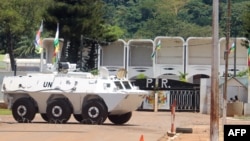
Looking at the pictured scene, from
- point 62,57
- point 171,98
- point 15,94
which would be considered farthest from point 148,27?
point 15,94

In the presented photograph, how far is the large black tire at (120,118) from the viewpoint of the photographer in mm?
32938

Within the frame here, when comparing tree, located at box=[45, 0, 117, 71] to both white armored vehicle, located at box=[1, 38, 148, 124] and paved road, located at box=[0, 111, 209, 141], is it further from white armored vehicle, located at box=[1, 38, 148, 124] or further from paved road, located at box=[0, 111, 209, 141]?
paved road, located at box=[0, 111, 209, 141]

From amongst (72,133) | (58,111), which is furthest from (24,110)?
(72,133)

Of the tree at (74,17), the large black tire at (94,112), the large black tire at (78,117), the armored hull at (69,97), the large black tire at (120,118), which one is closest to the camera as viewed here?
the large black tire at (94,112)

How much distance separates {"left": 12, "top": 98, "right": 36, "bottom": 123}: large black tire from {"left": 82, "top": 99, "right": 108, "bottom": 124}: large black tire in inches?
94.1

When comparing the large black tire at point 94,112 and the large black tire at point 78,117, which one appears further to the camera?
the large black tire at point 78,117

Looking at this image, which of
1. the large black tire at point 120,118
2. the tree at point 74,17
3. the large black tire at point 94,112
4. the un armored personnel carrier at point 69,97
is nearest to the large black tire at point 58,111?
the un armored personnel carrier at point 69,97

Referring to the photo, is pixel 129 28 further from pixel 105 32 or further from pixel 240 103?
pixel 240 103

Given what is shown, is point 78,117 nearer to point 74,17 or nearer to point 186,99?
point 186,99

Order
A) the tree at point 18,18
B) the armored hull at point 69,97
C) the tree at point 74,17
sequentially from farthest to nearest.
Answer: the tree at point 18,18, the tree at point 74,17, the armored hull at point 69,97

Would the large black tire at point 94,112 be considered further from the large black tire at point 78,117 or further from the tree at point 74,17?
the tree at point 74,17

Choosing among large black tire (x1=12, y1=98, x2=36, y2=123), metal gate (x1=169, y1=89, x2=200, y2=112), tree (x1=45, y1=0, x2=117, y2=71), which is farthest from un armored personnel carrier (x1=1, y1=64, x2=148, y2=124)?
tree (x1=45, y1=0, x2=117, y2=71)

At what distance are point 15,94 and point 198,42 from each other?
42488 millimetres

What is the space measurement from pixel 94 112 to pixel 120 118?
2.42 m
